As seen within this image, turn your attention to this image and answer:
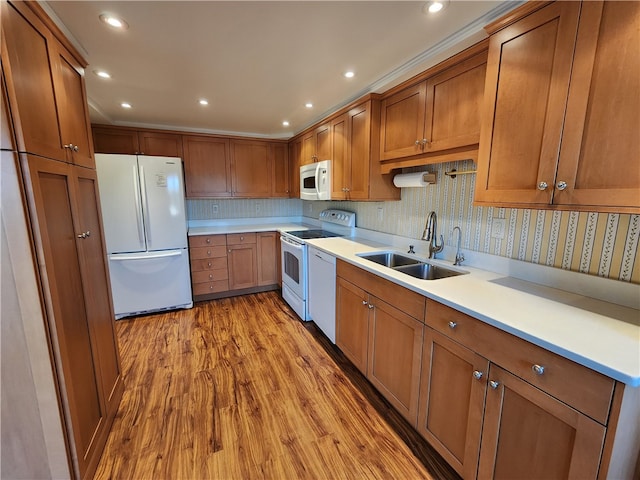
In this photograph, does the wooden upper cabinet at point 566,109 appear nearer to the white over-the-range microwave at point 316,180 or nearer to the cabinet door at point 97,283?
the white over-the-range microwave at point 316,180

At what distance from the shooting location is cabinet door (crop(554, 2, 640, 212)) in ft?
3.08

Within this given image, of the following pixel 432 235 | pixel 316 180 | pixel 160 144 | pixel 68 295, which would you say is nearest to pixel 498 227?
pixel 432 235

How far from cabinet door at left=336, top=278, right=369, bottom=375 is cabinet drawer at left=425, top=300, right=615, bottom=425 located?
0.75 meters

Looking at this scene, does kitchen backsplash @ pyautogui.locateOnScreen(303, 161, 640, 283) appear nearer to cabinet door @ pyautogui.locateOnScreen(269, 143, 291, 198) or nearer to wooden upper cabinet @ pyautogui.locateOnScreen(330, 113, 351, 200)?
wooden upper cabinet @ pyautogui.locateOnScreen(330, 113, 351, 200)

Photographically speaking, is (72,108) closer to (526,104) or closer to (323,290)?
(323,290)

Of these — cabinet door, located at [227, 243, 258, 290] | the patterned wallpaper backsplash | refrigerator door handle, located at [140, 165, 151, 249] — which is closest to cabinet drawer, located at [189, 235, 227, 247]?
cabinet door, located at [227, 243, 258, 290]

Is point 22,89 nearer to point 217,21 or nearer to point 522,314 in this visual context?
point 217,21

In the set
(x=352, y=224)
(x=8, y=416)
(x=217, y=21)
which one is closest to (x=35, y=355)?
(x=8, y=416)

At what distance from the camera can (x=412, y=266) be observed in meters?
2.07

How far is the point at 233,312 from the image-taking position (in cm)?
342

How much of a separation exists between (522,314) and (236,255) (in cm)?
332

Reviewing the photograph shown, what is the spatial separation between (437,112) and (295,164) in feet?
8.33

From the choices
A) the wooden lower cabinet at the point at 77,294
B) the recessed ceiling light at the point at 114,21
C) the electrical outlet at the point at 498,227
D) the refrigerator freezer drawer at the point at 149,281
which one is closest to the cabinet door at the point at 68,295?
the wooden lower cabinet at the point at 77,294

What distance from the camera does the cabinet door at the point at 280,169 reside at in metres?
4.22
